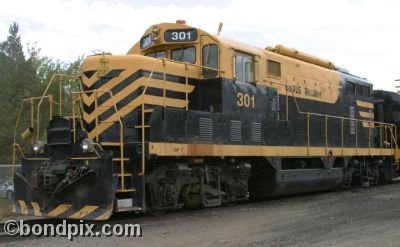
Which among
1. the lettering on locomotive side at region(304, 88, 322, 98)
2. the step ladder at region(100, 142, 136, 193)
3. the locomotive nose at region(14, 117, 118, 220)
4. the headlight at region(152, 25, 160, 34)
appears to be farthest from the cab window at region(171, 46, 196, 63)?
the lettering on locomotive side at region(304, 88, 322, 98)

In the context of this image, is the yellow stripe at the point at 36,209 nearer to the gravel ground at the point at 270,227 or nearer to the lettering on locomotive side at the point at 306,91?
the gravel ground at the point at 270,227

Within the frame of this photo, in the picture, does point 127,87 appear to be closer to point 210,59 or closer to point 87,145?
point 87,145

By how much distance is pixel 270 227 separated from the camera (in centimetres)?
876

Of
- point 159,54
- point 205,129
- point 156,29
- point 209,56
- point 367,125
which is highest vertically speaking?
point 156,29

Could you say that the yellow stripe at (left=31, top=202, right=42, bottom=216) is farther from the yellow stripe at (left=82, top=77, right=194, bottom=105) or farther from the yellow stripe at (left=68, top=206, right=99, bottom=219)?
the yellow stripe at (left=82, top=77, right=194, bottom=105)

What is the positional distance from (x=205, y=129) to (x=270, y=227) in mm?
2740

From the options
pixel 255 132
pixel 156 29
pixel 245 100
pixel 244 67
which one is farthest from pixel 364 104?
pixel 156 29

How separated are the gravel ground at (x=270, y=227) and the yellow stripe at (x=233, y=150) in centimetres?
122

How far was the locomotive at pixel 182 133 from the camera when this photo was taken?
9.07m

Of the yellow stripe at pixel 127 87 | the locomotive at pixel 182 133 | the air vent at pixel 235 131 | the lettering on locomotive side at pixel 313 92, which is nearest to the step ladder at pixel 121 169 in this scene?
the locomotive at pixel 182 133

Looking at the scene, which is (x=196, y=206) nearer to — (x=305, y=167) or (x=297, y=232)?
(x=297, y=232)

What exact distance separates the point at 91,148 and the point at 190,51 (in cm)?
375

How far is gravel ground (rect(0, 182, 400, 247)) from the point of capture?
7.44 meters

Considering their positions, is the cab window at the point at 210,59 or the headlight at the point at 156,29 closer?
the cab window at the point at 210,59
